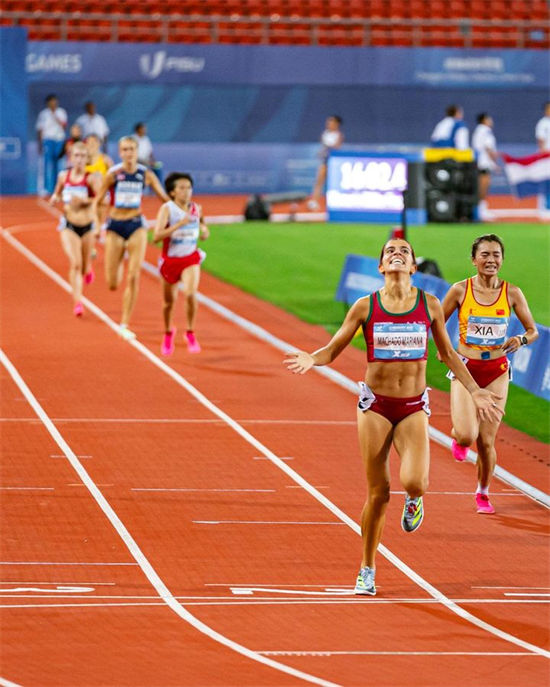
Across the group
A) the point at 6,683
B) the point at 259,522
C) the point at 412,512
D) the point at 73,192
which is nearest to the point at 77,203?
the point at 73,192

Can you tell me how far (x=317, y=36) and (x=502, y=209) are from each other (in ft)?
22.6

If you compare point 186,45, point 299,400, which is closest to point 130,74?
point 186,45

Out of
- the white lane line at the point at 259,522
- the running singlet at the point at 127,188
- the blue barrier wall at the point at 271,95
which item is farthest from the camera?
the blue barrier wall at the point at 271,95

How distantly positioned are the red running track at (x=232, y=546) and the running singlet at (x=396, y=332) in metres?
1.55

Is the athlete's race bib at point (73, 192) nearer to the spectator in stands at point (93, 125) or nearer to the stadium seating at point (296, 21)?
the spectator in stands at point (93, 125)

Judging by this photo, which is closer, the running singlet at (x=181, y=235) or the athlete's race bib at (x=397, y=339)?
the athlete's race bib at (x=397, y=339)

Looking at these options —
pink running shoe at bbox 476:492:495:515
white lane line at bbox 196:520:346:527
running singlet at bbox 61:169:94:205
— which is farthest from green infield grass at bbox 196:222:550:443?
white lane line at bbox 196:520:346:527

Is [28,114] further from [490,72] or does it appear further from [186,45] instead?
[490,72]

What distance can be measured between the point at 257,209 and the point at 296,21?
8.70 m

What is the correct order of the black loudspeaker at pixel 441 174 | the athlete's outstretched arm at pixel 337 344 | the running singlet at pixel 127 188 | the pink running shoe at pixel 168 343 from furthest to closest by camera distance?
the black loudspeaker at pixel 441 174
the running singlet at pixel 127 188
the pink running shoe at pixel 168 343
the athlete's outstretched arm at pixel 337 344

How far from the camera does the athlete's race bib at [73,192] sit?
2122 centimetres

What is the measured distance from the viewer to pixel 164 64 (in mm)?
41906

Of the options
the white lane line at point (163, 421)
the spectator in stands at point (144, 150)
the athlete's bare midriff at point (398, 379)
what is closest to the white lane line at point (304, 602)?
the athlete's bare midriff at point (398, 379)

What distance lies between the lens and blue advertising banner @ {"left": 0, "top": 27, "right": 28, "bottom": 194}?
38844mm
